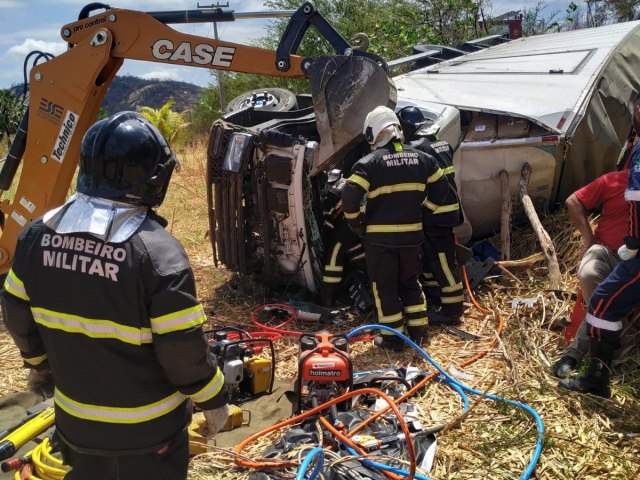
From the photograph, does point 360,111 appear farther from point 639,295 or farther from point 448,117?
point 639,295

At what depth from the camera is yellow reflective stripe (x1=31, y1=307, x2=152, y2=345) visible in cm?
195

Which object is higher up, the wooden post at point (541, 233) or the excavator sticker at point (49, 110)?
the excavator sticker at point (49, 110)

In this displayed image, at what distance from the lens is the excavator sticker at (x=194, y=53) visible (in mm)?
5016

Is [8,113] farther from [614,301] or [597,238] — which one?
[614,301]

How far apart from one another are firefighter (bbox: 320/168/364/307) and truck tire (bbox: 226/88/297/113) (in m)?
1.21

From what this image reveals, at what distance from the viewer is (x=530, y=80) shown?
22.2ft

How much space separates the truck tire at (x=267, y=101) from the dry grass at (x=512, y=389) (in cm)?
184

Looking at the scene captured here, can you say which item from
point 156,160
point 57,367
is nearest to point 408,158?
point 156,160

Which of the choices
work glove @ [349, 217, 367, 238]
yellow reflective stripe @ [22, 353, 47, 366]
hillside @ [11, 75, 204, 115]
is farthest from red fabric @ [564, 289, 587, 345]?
hillside @ [11, 75, 204, 115]

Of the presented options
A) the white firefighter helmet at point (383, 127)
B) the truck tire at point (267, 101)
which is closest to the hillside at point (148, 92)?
the truck tire at point (267, 101)

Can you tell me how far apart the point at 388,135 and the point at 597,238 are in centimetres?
170

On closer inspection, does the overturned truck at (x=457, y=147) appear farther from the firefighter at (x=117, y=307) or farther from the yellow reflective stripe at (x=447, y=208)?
the firefighter at (x=117, y=307)

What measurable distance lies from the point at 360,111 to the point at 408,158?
817 millimetres

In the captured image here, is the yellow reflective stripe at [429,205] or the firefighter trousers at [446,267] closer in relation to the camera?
the yellow reflective stripe at [429,205]
